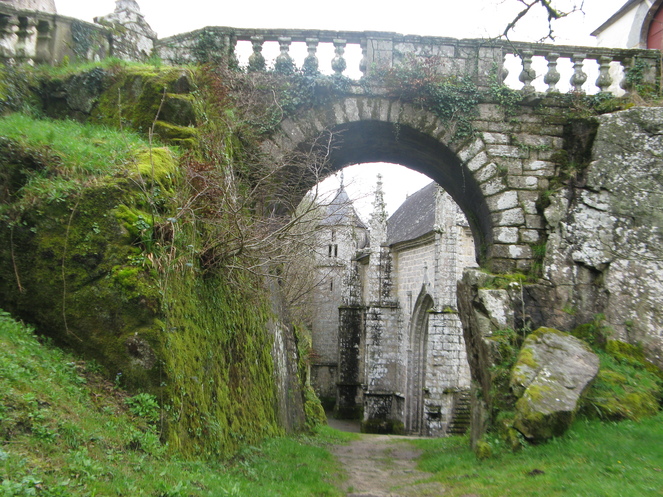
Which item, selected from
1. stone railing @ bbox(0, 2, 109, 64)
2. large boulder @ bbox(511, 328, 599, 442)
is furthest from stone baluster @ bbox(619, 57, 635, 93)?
stone railing @ bbox(0, 2, 109, 64)

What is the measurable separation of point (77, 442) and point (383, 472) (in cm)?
531

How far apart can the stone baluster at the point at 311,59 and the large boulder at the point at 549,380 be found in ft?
16.5

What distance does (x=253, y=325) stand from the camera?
715 cm

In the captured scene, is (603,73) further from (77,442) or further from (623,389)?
(77,442)

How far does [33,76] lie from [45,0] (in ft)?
34.8

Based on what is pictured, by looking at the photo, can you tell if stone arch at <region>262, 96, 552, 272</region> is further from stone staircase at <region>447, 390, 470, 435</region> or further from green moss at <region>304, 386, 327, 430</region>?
stone staircase at <region>447, 390, 470, 435</region>

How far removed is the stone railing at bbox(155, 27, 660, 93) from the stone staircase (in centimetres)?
1046

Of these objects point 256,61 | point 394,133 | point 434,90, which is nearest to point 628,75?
point 434,90

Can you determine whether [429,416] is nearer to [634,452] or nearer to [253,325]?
[253,325]

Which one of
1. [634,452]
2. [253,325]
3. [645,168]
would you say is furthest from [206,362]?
[645,168]

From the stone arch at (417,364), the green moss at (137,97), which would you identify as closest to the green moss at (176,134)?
the green moss at (137,97)

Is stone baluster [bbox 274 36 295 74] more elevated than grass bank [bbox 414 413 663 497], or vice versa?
stone baluster [bbox 274 36 295 74]

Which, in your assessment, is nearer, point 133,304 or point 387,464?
point 133,304

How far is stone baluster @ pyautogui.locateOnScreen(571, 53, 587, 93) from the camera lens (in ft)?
26.9
